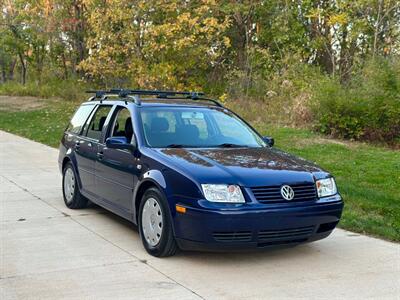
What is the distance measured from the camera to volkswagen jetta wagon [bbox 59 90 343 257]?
499 cm

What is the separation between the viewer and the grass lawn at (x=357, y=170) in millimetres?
6973

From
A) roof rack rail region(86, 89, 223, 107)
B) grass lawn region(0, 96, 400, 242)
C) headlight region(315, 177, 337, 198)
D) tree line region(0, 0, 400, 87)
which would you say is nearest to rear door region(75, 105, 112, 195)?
roof rack rail region(86, 89, 223, 107)

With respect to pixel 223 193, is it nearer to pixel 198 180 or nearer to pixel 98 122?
pixel 198 180

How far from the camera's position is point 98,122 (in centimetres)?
734

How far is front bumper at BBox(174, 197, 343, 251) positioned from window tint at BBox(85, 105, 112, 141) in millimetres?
2442

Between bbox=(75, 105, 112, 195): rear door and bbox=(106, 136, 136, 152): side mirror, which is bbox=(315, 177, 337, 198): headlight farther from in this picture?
bbox=(75, 105, 112, 195): rear door

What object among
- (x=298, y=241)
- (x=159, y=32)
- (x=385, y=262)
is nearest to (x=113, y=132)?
(x=298, y=241)

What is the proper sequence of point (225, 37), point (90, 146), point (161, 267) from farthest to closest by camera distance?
point (225, 37), point (90, 146), point (161, 267)

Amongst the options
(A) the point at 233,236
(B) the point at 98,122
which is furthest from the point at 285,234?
(B) the point at 98,122

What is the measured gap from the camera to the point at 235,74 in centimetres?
2133

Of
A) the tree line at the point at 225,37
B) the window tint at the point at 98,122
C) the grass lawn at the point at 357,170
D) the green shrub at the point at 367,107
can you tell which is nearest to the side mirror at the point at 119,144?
the window tint at the point at 98,122

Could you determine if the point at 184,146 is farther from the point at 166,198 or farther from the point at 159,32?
the point at 159,32

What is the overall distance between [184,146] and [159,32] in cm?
1551

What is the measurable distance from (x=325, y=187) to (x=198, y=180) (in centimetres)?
136
